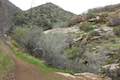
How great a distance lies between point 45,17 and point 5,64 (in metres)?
29.9

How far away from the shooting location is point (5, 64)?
11078 millimetres

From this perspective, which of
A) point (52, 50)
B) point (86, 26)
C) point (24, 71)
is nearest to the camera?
point (24, 71)

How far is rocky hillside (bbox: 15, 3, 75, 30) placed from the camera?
34.5 meters

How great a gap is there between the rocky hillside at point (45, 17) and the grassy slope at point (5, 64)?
2010cm

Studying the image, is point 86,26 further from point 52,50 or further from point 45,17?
point 52,50

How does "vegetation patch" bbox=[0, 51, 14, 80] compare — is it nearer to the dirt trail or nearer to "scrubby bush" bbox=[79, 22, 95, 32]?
the dirt trail

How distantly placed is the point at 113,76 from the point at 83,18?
21210 millimetres

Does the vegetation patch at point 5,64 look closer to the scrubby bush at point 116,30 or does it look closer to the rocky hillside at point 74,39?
the rocky hillside at point 74,39

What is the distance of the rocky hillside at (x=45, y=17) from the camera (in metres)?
34.5

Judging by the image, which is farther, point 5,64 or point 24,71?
point 24,71

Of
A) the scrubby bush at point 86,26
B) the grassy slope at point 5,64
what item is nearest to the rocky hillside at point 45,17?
the scrubby bush at point 86,26

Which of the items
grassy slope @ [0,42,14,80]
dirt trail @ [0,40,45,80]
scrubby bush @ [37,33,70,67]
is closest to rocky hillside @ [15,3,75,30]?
scrubby bush @ [37,33,70,67]

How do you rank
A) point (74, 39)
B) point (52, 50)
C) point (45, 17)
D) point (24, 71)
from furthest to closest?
point (45, 17)
point (74, 39)
point (52, 50)
point (24, 71)

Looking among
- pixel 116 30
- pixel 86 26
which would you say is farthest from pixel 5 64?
pixel 86 26
